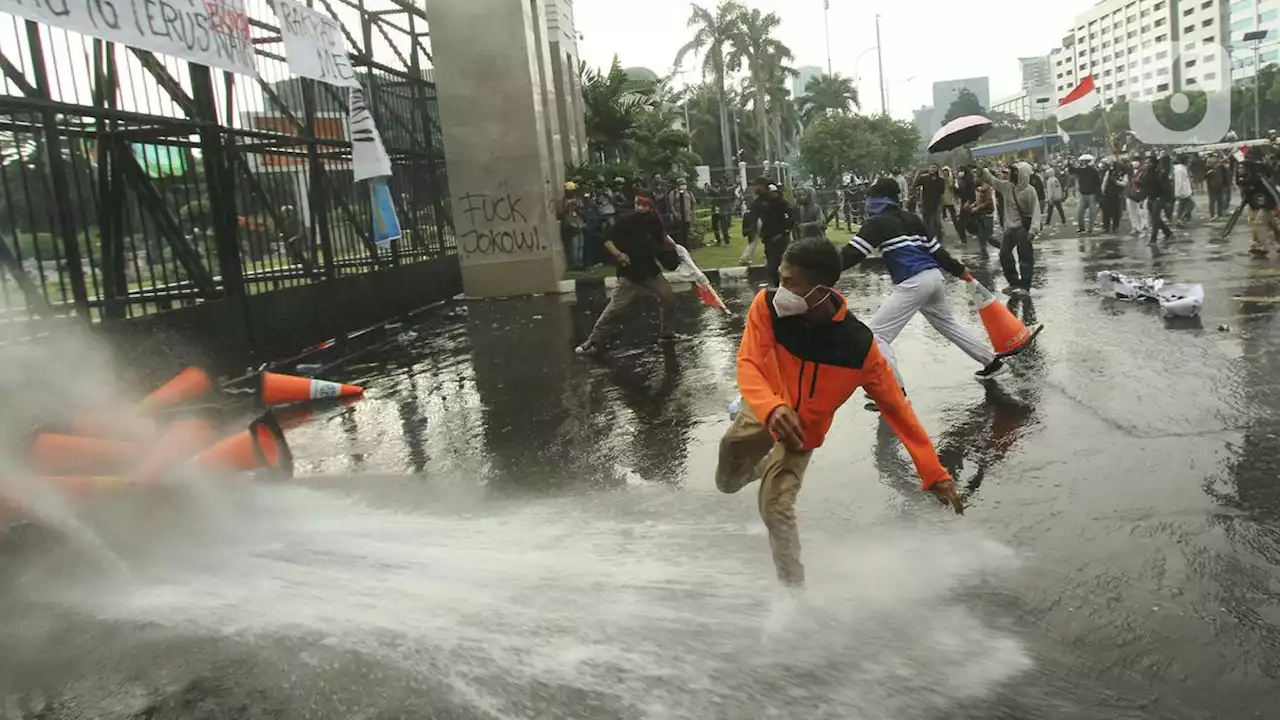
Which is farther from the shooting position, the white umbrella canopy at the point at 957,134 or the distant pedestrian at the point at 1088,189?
the distant pedestrian at the point at 1088,189

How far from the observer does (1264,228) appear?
46.7 feet

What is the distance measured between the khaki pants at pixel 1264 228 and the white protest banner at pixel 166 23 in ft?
42.7

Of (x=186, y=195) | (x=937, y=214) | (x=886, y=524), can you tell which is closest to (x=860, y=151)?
(x=937, y=214)

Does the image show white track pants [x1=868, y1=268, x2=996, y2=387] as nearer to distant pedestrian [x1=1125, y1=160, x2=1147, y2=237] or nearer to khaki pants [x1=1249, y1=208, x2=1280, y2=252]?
khaki pants [x1=1249, y1=208, x2=1280, y2=252]

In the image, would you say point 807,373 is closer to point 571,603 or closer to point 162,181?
point 571,603

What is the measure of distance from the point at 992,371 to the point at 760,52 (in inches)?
2225

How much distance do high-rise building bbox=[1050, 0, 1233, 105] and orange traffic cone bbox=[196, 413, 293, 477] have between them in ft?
340

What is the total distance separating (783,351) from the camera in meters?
3.79

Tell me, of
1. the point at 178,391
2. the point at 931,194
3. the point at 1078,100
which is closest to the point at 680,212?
the point at 931,194

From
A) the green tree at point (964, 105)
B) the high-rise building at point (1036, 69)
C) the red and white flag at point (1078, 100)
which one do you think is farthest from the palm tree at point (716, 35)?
the high-rise building at point (1036, 69)

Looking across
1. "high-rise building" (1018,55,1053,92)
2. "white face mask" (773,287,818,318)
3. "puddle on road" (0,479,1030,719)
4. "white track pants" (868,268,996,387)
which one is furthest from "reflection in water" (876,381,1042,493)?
"high-rise building" (1018,55,1053,92)

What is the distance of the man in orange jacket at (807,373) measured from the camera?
12.2 ft

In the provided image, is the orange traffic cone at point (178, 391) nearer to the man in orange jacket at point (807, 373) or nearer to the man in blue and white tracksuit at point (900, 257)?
the man in blue and white tracksuit at point (900, 257)

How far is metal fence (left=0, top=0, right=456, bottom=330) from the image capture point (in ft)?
26.3
